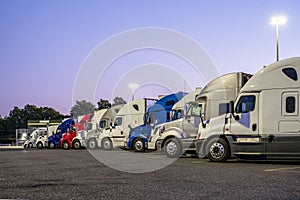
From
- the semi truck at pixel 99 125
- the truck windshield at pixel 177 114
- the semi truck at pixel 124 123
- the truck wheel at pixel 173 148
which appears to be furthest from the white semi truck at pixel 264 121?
the semi truck at pixel 99 125

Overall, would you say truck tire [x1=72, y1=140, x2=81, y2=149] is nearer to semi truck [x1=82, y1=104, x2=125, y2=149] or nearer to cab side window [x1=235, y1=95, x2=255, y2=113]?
semi truck [x1=82, y1=104, x2=125, y2=149]

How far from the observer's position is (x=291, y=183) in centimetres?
854

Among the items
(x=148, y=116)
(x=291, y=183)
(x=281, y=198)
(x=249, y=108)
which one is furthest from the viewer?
(x=148, y=116)

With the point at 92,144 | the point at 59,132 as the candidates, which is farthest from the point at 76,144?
the point at 59,132

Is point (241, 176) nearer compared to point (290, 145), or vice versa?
point (241, 176)

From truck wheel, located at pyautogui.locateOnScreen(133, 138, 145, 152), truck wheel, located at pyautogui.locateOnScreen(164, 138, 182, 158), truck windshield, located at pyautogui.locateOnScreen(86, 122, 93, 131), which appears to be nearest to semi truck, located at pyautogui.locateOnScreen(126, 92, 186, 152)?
truck wheel, located at pyautogui.locateOnScreen(133, 138, 145, 152)

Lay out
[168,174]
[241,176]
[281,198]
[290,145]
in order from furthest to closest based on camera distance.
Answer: [290,145], [168,174], [241,176], [281,198]

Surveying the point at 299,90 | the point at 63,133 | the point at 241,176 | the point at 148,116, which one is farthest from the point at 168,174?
the point at 63,133

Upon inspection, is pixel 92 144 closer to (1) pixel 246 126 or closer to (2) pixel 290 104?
(1) pixel 246 126

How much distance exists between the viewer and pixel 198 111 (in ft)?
60.0

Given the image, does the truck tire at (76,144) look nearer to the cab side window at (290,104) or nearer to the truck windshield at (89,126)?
the truck windshield at (89,126)

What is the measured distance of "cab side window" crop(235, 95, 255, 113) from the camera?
14281 mm

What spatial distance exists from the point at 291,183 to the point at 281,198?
204 cm

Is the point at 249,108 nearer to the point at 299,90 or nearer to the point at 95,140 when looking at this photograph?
the point at 299,90
